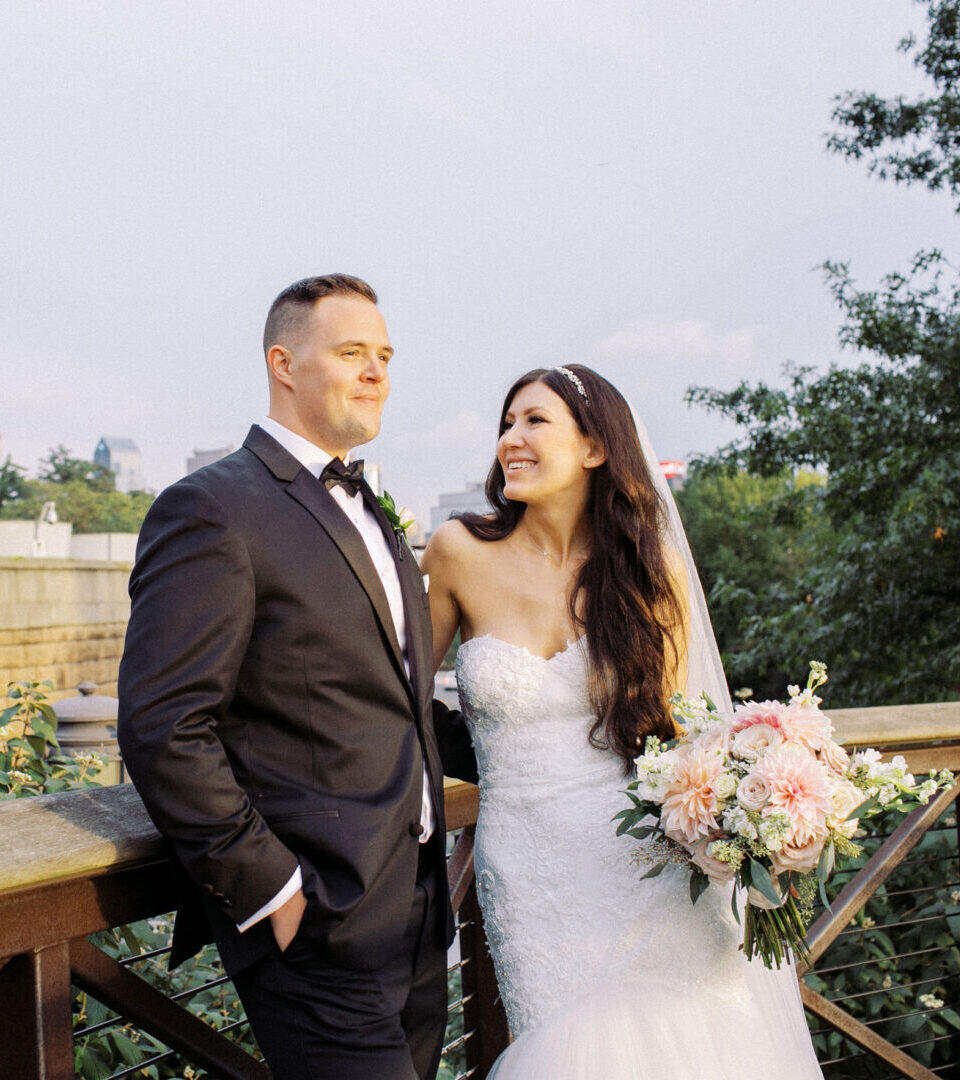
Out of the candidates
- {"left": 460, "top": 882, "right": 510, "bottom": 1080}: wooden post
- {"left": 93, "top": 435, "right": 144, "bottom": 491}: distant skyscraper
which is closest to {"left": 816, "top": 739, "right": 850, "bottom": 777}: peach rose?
{"left": 460, "top": 882, "right": 510, "bottom": 1080}: wooden post

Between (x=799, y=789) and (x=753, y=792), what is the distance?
0.30 feet

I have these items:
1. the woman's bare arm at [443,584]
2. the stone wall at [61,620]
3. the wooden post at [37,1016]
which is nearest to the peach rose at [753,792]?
the woman's bare arm at [443,584]

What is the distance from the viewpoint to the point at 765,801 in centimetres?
201

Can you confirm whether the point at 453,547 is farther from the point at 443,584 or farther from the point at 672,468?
the point at 672,468

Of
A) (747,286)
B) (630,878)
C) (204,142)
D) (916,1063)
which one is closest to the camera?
(630,878)

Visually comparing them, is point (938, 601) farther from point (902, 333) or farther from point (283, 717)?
point (283, 717)

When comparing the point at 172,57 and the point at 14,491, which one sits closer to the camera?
the point at 172,57

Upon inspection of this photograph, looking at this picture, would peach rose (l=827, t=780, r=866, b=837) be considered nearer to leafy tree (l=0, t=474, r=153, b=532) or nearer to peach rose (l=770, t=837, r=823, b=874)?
peach rose (l=770, t=837, r=823, b=874)

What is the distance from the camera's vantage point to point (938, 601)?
978cm

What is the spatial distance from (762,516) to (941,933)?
877 centimetres

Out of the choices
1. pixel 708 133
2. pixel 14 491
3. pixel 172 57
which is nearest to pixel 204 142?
pixel 172 57

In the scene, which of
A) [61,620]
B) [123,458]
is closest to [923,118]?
[61,620]

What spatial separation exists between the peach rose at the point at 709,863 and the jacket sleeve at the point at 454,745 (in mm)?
855

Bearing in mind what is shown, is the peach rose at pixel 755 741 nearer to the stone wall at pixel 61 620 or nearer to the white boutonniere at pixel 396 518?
the white boutonniere at pixel 396 518
